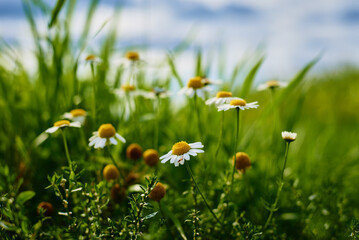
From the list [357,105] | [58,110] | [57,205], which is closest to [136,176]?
[57,205]

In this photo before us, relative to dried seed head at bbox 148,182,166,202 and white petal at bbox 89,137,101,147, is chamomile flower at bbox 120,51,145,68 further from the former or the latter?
dried seed head at bbox 148,182,166,202

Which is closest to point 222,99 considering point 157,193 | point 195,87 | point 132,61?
point 195,87

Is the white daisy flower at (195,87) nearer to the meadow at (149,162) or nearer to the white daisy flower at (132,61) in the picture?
the meadow at (149,162)

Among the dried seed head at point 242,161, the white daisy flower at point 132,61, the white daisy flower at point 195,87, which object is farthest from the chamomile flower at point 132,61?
the dried seed head at point 242,161

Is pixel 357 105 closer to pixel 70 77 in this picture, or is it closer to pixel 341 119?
pixel 341 119

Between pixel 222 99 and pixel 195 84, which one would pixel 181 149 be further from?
pixel 195 84

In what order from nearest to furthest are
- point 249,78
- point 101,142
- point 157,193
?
point 157,193 < point 101,142 < point 249,78

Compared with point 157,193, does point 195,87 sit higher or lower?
higher

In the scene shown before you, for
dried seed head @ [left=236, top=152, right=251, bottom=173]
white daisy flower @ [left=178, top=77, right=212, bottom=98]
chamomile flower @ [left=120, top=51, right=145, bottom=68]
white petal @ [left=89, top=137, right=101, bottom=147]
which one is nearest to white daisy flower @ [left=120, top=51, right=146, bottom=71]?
chamomile flower @ [left=120, top=51, right=145, bottom=68]
